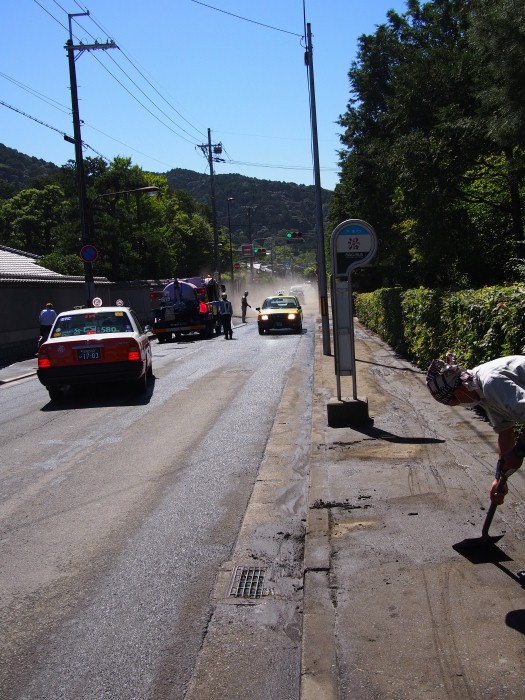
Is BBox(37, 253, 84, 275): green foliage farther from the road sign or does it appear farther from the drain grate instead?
the drain grate

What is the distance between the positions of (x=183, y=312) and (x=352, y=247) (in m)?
21.9

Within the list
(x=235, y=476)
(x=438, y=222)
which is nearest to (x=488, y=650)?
(x=235, y=476)

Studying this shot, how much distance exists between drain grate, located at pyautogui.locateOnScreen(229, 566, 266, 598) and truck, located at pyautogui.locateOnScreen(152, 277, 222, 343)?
25.5 m

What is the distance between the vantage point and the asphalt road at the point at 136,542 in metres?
3.76

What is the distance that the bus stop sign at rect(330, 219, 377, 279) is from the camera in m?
9.57

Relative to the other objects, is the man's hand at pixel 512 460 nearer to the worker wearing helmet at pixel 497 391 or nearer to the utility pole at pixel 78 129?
the worker wearing helmet at pixel 497 391

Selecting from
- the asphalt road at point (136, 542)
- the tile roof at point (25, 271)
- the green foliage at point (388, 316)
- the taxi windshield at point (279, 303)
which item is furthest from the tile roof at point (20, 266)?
the asphalt road at point (136, 542)

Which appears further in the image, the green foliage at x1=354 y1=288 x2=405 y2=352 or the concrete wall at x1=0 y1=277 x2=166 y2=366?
the concrete wall at x1=0 y1=277 x2=166 y2=366

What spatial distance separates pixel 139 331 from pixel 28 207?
220 feet

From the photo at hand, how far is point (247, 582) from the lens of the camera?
→ 482cm

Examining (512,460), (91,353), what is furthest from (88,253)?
(512,460)

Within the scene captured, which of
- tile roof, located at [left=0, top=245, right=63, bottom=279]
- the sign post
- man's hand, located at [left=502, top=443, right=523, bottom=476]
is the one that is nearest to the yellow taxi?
tile roof, located at [left=0, top=245, right=63, bottom=279]

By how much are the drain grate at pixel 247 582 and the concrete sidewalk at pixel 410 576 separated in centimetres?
33

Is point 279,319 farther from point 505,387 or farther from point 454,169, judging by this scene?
point 505,387
